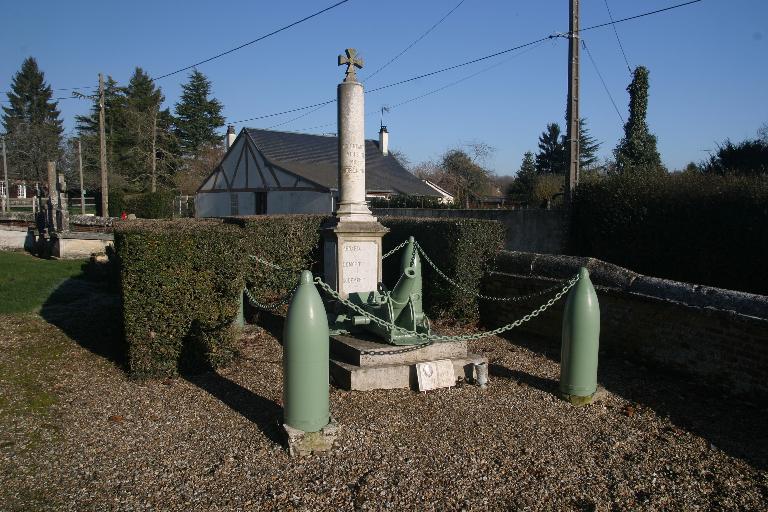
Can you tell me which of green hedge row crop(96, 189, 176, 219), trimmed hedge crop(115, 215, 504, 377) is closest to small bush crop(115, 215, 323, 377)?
trimmed hedge crop(115, 215, 504, 377)

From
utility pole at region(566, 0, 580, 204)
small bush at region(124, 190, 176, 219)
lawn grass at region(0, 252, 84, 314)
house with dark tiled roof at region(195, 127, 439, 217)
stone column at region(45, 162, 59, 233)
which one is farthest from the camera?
small bush at region(124, 190, 176, 219)

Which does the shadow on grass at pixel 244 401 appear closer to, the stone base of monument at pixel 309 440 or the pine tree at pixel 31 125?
the stone base of monument at pixel 309 440

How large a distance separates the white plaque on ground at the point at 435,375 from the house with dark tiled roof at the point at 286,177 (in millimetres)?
20867

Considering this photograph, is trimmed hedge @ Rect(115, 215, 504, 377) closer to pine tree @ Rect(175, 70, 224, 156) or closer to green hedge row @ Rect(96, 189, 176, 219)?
green hedge row @ Rect(96, 189, 176, 219)

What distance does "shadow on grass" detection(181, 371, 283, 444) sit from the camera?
4.58 metres

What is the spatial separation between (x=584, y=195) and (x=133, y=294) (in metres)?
8.89

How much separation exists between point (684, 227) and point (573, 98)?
4086mm

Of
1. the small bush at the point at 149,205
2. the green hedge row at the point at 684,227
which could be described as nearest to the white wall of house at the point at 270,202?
the small bush at the point at 149,205

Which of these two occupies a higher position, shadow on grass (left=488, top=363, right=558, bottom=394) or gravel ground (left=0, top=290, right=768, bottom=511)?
shadow on grass (left=488, top=363, right=558, bottom=394)

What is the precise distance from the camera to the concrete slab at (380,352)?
5689 mm

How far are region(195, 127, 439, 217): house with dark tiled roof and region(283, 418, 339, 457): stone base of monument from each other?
22.2 metres

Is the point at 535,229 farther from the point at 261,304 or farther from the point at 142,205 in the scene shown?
the point at 142,205

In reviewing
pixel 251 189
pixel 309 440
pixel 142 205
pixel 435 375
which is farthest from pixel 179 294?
pixel 142 205

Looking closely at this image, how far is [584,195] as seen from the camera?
37.7ft
